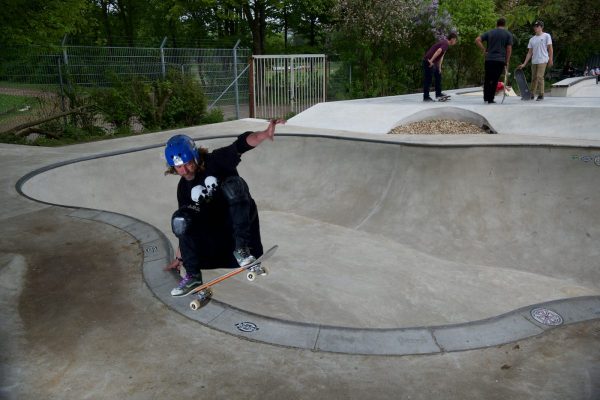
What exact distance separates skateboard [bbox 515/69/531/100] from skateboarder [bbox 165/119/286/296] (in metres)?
10.3

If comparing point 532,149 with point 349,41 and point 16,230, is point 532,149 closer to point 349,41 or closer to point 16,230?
point 16,230

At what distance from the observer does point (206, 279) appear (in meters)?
4.85

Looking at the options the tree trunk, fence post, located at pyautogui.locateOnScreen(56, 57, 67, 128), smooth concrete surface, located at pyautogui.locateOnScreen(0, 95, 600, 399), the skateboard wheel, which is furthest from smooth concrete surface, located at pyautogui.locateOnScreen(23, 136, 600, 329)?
the tree trunk

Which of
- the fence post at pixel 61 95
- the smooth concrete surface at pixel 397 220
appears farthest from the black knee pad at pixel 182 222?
the fence post at pixel 61 95

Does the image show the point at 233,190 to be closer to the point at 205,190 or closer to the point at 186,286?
the point at 205,190

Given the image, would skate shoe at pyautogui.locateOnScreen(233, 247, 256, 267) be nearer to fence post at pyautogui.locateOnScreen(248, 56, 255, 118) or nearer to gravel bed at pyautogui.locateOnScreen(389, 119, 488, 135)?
gravel bed at pyautogui.locateOnScreen(389, 119, 488, 135)

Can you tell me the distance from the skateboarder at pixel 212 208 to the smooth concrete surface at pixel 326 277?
41cm

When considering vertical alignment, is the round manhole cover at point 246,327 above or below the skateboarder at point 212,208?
below

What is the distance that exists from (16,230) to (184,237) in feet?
9.14

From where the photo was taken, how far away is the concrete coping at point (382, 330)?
124 inches

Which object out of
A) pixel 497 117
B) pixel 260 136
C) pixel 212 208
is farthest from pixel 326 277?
pixel 497 117

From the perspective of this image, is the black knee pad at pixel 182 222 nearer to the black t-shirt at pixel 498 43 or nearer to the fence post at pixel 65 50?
the black t-shirt at pixel 498 43

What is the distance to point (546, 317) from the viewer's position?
3680 millimetres

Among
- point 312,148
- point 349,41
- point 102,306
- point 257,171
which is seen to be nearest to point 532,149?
point 312,148
